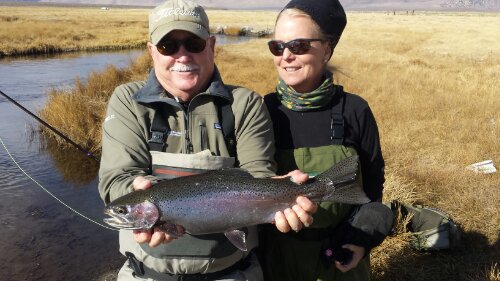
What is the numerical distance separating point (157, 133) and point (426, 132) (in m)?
9.46

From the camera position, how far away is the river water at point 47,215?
718 centimetres

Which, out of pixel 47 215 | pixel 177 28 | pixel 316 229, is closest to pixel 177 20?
pixel 177 28

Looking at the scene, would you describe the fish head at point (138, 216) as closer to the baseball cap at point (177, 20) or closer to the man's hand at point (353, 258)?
the baseball cap at point (177, 20)

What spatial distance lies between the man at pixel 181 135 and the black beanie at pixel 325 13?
71cm

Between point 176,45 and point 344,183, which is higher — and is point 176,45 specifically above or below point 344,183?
above

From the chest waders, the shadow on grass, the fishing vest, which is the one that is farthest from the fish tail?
the shadow on grass

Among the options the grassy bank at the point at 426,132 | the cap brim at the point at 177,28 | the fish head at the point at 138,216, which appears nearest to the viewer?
the fish head at the point at 138,216

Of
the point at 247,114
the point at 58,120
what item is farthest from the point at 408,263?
the point at 58,120

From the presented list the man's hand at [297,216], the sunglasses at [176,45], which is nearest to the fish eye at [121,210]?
the man's hand at [297,216]

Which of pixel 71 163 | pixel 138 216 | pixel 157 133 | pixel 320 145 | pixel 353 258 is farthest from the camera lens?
pixel 71 163

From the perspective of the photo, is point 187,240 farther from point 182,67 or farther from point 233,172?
point 182,67

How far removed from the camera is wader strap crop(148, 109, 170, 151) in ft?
8.94

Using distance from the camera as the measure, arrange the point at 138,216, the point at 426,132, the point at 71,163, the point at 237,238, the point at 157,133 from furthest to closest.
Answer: the point at 71,163
the point at 426,132
the point at 157,133
the point at 237,238
the point at 138,216

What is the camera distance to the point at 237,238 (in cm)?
261
